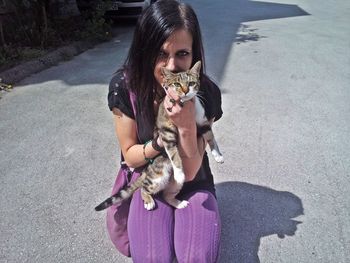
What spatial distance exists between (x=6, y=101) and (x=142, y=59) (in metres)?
2.96

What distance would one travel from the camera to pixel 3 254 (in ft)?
6.66

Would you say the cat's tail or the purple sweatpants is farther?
the cat's tail

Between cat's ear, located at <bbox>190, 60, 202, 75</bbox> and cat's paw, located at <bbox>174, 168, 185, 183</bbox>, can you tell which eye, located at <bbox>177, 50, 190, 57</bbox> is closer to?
cat's ear, located at <bbox>190, 60, 202, 75</bbox>

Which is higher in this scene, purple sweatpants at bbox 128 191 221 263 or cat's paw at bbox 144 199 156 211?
cat's paw at bbox 144 199 156 211

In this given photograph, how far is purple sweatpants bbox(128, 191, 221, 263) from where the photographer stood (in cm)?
161

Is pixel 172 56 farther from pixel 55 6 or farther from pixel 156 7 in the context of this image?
pixel 55 6

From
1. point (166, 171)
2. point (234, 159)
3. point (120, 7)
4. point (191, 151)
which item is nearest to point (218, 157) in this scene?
point (191, 151)

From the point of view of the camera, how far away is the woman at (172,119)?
159 cm

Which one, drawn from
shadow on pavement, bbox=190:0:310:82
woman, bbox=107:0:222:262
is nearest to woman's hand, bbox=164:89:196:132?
woman, bbox=107:0:222:262

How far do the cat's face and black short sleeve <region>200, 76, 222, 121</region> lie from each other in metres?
0.31

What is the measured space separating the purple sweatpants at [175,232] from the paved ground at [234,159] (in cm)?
43

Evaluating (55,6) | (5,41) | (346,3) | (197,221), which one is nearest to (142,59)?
(197,221)

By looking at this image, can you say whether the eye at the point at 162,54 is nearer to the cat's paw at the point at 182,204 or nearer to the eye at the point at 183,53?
the eye at the point at 183,53

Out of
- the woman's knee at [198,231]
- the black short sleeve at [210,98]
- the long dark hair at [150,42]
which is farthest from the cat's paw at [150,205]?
the black short sleeve at [210,98]
